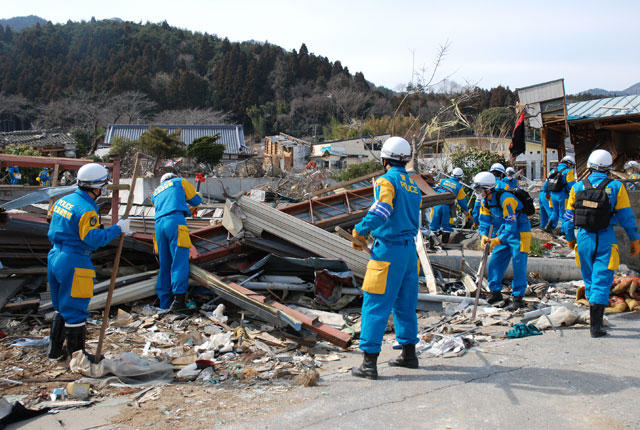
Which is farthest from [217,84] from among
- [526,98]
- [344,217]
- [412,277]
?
[412,277]

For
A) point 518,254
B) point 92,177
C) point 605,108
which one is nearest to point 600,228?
point 518,254

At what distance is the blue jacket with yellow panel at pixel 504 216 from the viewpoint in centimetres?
657

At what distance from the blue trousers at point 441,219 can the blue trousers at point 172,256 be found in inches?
259

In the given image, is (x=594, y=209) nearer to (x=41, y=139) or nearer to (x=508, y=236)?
(x=508, y=236)

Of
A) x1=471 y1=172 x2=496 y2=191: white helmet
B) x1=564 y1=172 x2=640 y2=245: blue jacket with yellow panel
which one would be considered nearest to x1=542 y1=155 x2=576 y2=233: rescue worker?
x1=471 y1=172 x2=496 y2=191: white helmet

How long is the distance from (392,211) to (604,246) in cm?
264

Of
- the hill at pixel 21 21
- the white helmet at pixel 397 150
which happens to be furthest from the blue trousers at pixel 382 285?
the hill at pixel 21 21

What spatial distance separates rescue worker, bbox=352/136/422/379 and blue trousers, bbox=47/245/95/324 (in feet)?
8.03

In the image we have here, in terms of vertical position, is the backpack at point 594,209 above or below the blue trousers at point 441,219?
above

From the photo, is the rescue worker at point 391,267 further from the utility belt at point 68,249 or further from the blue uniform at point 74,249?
the utility belt at point 68,249

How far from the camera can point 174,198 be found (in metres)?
6.40

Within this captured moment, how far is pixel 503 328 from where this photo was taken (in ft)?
18.9

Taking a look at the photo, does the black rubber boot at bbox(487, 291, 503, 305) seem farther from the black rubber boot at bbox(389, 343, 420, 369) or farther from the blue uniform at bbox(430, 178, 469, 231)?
the blue uniform at bbox(430, 178, 469, 231)

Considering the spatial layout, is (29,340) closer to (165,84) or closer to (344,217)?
(344,217)
